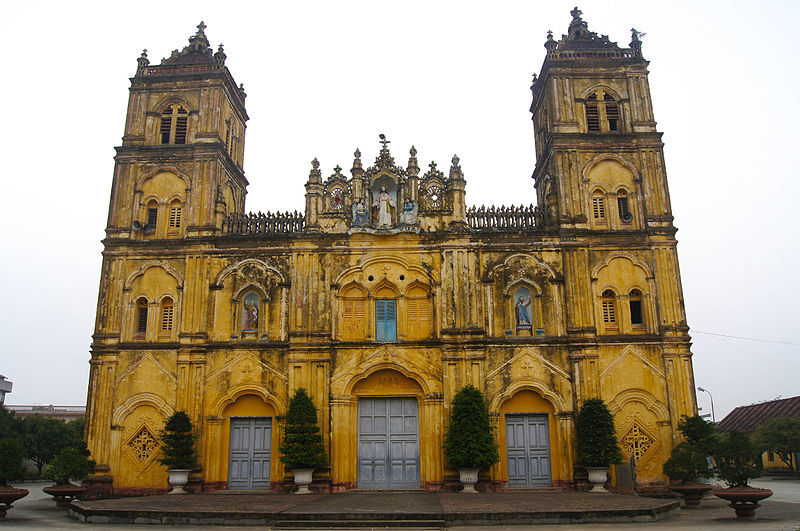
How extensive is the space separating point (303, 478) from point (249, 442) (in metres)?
2.85

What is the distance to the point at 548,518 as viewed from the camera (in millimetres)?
16281

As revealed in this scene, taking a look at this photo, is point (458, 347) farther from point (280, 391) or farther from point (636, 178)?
point (636, 178)

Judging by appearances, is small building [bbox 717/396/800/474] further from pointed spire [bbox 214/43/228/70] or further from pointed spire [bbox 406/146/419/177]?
pointed spire [bbox 214/43/228/70]

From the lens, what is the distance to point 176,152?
86.4 ft

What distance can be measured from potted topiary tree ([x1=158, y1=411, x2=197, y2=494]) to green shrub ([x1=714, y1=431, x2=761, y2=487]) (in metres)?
16.8

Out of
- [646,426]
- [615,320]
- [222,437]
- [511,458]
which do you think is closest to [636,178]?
[615,320]

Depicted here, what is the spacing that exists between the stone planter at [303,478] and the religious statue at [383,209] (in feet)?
30.5

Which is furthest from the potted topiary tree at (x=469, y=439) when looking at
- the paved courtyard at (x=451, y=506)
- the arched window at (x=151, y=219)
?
the arched window at (x=151, y=219)

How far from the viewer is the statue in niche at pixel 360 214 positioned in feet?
82.8

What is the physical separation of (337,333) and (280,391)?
2.93 meters

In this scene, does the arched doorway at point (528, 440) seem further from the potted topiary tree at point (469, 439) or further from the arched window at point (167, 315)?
the arched window at point (167, 315)

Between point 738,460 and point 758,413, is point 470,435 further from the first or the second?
point 758,413

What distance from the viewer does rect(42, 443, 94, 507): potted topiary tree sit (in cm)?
2058

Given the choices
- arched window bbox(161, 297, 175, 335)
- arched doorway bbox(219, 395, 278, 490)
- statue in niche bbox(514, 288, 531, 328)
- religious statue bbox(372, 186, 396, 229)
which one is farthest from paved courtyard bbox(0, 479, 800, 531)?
religious statue bbox(372, 186, 396, 229)
